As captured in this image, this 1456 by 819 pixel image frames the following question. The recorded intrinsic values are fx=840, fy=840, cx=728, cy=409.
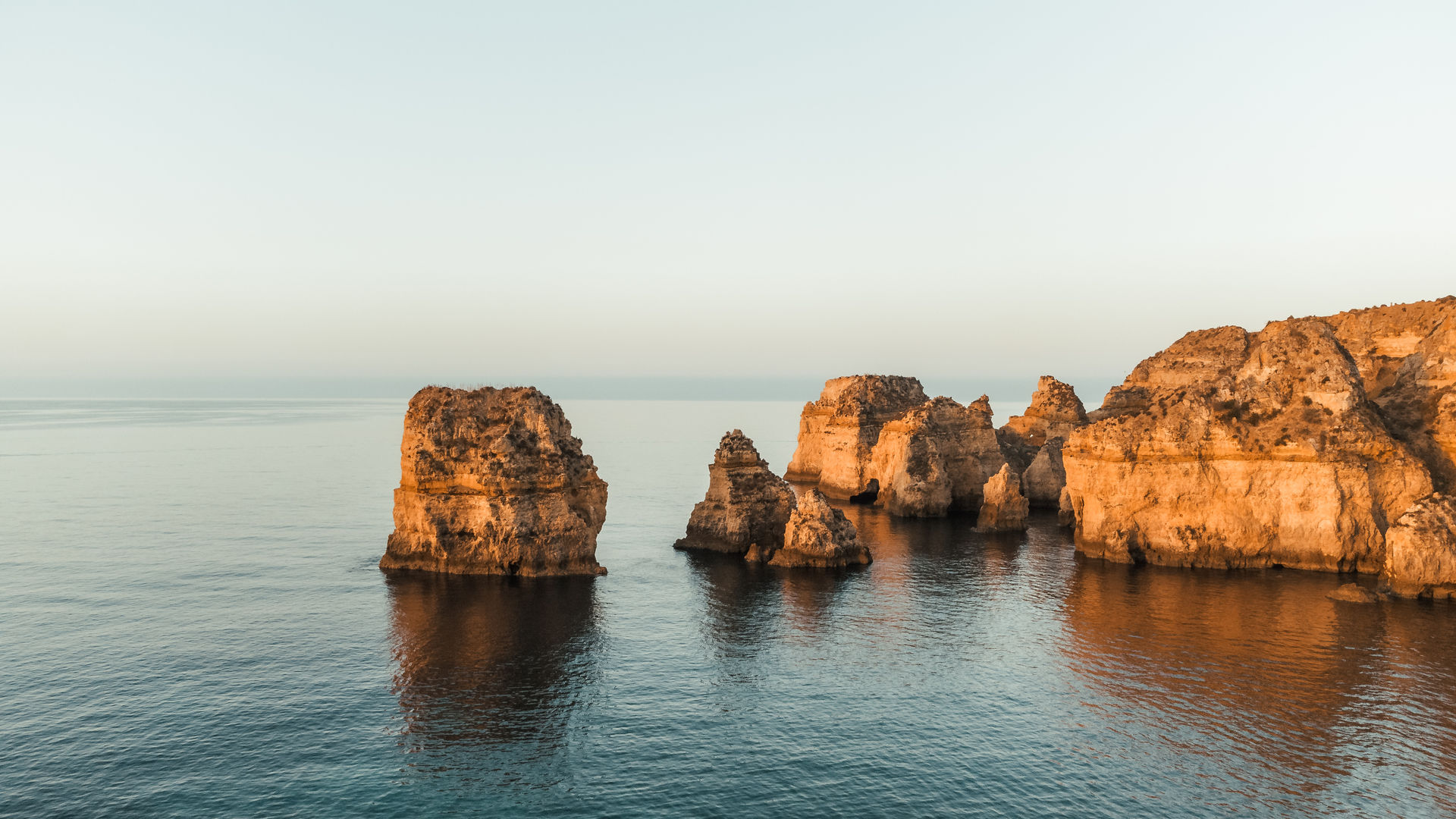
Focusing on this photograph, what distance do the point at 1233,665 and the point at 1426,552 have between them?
23.5 meters

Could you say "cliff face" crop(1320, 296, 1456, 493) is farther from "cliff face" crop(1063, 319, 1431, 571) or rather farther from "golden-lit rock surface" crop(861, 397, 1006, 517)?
"golden-lit rock surface" crop(861, 397, 1006, 517)

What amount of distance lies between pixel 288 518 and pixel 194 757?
7090 centimetres

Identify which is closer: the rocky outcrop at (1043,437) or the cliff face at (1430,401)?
the cliff face at (1430,401)

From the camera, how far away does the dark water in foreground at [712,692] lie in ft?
105

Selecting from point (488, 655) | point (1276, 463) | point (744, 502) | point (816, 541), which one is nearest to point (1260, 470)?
point (1276, 463)

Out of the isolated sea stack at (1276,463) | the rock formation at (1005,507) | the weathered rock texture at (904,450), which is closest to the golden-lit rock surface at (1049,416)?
the weathered rock texture at (904,450)

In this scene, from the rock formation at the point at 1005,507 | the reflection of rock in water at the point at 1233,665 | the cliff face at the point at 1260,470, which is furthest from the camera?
the rock formation at the point at 1005,507

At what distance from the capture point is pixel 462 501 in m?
65.7

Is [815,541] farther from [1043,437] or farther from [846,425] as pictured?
[1043,437]

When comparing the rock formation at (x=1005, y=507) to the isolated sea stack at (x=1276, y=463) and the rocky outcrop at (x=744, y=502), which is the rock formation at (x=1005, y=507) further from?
the rocky outcrop at (x=744, y=502)

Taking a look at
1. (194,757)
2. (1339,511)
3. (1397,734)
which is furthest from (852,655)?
(1339,511)

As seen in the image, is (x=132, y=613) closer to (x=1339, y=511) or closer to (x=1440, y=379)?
(x=1339, y=511)

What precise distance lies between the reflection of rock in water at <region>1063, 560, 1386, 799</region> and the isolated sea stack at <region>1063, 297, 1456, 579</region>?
379cm

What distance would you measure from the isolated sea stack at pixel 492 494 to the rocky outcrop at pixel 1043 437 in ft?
216
